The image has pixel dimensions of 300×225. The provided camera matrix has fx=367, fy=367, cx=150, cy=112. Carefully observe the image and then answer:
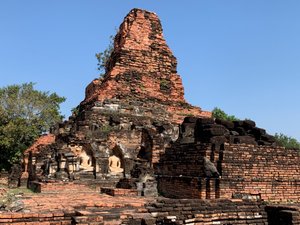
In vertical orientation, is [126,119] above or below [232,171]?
above

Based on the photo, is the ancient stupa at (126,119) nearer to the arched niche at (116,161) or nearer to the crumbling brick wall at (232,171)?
the arched niche at (116,161)

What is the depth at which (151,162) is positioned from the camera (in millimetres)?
10992

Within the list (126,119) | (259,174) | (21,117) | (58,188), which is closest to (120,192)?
(58,188)

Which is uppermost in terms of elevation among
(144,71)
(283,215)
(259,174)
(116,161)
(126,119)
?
(144,71)

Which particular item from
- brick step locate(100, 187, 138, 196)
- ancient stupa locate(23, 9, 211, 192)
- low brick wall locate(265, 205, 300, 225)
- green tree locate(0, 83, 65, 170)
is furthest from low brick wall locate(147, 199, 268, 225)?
green tree locate(0, 83, 65, 170)

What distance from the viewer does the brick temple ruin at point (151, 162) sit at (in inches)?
245

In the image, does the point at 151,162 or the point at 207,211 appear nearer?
the point at 207,211

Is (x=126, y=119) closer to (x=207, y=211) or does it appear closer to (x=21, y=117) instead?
(x=207, y=211)

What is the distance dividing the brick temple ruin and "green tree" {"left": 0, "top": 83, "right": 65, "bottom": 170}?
16.7 ft

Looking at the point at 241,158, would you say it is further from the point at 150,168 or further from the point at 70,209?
the point at 70,209

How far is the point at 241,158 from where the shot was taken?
28.6 feet

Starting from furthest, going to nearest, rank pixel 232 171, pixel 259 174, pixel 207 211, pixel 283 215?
pixel 259 174, pixel 232 171, pixel 283 215, pixel 207 211

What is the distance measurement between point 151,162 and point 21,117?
12.3 meters

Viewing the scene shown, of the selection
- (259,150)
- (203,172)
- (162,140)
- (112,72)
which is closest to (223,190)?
(203,172)
